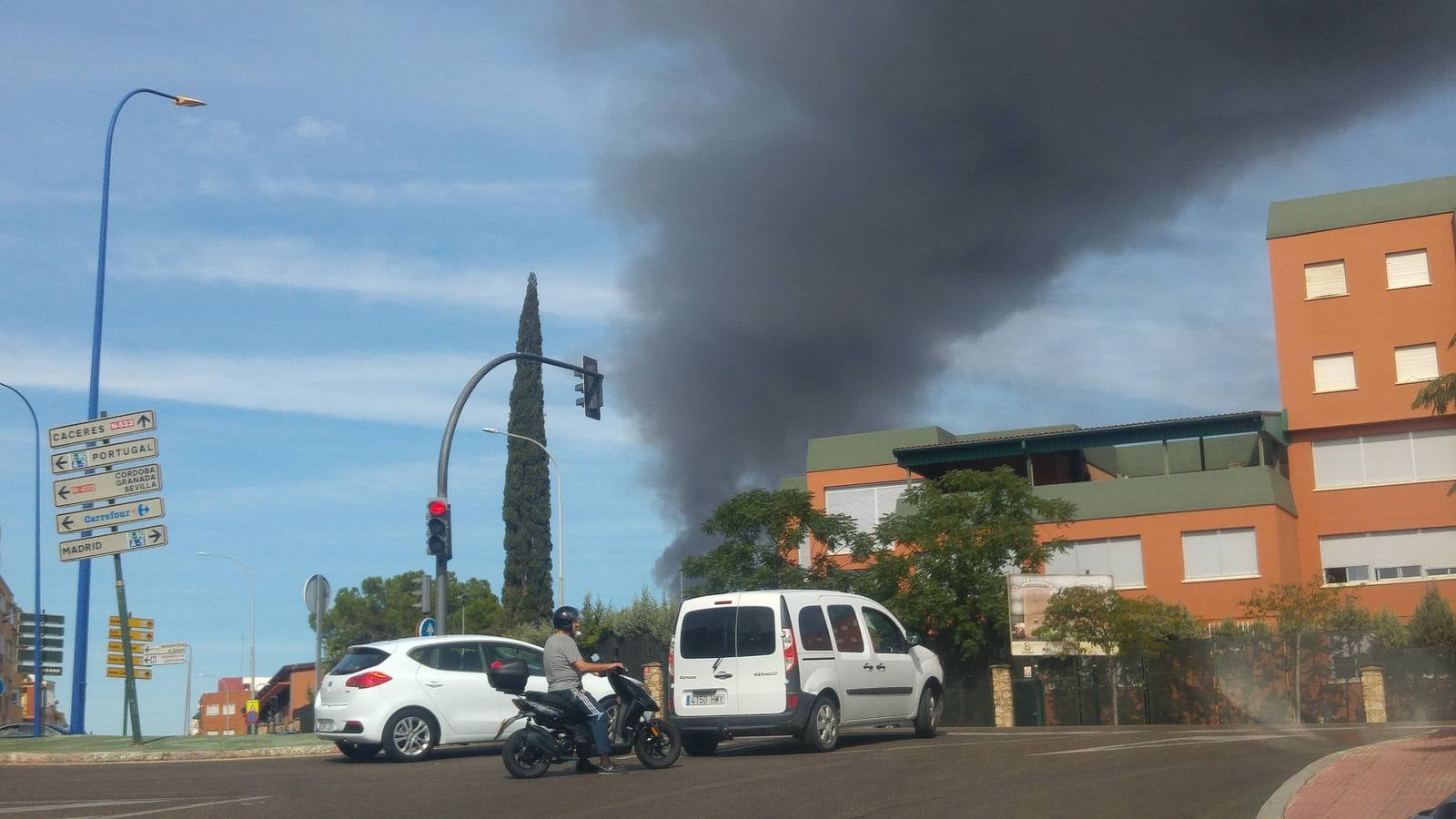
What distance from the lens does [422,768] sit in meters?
15.0

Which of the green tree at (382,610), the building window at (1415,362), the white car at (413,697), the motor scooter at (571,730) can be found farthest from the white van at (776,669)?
the green tree at (382,610)

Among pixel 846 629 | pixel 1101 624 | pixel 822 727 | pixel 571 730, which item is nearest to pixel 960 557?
pixel 1101 624

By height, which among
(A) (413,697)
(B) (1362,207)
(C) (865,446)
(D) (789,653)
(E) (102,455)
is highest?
(B) (1362,207)

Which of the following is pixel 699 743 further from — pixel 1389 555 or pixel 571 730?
pixel 1389 555

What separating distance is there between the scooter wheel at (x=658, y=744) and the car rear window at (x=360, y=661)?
430 cm

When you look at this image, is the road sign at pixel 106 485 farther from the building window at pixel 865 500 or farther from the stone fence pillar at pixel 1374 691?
the building window at pixel 865 500

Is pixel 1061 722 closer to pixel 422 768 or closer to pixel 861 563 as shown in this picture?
pixel 861 563

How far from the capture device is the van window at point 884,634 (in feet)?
57.5

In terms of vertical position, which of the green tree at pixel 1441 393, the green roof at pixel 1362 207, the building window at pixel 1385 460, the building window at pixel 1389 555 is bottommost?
the building window at pixel 1389 555

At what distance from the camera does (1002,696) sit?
31.2m

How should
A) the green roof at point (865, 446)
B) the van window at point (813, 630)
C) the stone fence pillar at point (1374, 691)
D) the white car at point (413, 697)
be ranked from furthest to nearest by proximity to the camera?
the green roof at point (865, 446)
the stone fence pillar at point (1374, 691)
the white car at point (413, 697)
the van window at point (813, 630)

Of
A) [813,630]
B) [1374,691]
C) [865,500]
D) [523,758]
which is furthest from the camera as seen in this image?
[865,500]

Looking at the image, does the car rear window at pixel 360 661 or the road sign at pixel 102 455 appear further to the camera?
the road sign at pixel 102 455

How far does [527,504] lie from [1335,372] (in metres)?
37.0
